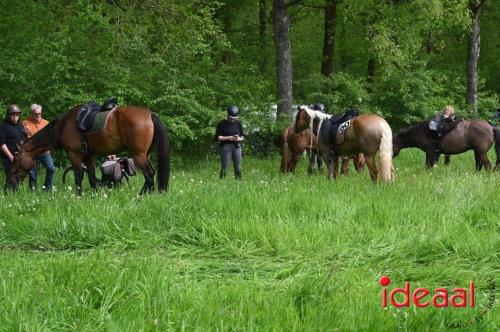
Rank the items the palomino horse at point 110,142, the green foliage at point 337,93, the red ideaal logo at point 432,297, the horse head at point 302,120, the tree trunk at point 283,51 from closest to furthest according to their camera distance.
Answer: the red ideaal logo at point 432,297, the palomino horse at point 110,142, the horse head at point 302,120, the tree trunk at point 283,51, the green foliage at point 337,93

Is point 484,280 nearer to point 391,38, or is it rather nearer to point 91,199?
point 91,199

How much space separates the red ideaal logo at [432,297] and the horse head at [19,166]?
8.23 meters

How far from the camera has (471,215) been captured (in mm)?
7078

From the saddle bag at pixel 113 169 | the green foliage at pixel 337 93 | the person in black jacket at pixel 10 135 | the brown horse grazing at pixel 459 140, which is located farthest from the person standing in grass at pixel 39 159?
the green foliage at pixel 337 93

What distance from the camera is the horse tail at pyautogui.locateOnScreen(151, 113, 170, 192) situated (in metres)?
9.42

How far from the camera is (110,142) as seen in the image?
10.1 m

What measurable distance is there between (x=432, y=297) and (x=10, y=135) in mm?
9460

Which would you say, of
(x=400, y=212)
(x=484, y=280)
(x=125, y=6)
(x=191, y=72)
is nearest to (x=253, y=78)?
(x=191, y=72)

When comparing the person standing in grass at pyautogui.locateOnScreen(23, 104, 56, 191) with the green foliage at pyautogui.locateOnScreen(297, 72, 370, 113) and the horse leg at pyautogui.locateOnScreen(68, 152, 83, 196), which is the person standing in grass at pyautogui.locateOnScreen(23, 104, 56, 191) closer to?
the horse leg at pyautogui.locateOnScreen(68, 152, 83, 196)

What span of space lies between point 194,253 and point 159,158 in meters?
3.72

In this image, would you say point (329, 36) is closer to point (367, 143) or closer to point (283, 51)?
point (283, 51)

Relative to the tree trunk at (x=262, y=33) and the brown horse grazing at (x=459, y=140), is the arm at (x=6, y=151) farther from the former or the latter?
the tree trunk at (x=262, y=33)

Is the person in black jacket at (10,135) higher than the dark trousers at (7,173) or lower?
higher

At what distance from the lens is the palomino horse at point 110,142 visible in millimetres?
9719
